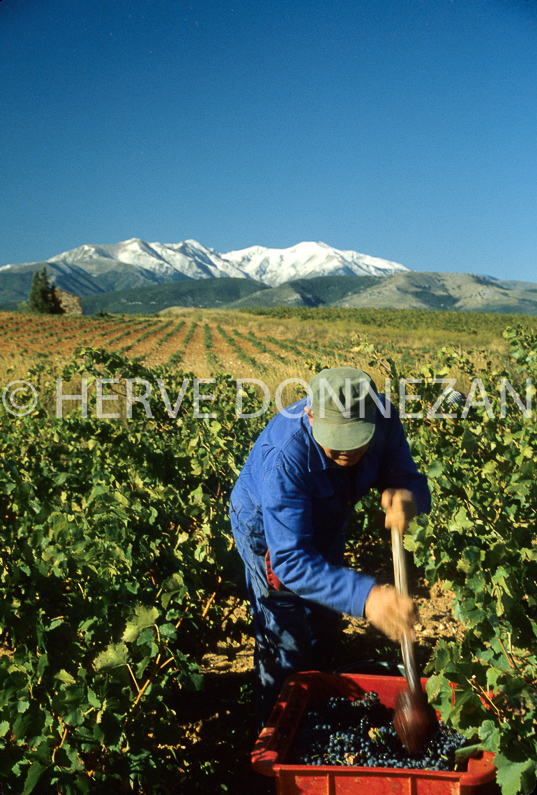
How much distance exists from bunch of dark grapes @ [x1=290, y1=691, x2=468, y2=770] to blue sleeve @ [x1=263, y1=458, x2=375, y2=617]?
0.48 meters

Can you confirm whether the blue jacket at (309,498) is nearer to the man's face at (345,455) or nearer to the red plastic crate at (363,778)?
the man's face at (345,455)

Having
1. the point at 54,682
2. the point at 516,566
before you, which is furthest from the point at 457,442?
the point at 54,682

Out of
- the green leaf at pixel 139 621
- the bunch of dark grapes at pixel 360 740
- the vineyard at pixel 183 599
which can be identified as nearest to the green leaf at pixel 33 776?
the vineyard at pixel 183 599

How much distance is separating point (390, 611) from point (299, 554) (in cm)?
31

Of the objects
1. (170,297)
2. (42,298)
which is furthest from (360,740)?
(170,297)

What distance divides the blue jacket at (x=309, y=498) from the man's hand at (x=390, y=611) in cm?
3

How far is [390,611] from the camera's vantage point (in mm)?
1479

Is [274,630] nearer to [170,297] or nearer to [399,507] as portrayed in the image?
[399,507]

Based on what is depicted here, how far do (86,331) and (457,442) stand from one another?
3226cm

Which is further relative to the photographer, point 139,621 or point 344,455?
point 344,455

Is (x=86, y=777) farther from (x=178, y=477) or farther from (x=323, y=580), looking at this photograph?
(x=178, y=477)

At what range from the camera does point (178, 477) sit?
9.66ft

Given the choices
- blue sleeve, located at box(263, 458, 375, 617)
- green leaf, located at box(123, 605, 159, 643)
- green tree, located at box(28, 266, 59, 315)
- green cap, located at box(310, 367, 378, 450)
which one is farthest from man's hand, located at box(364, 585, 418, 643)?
green tree, located at box(28, 266, 59, 315)

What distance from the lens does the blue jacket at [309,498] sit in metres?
1.59
